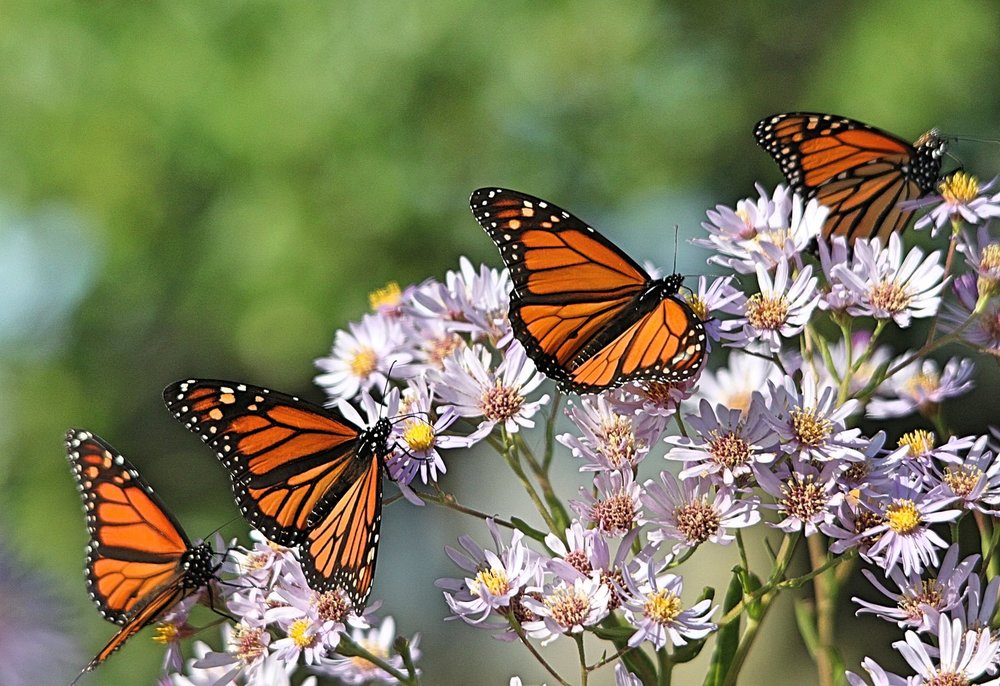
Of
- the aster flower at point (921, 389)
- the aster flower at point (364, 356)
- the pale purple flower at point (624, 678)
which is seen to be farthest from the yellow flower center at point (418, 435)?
the aster flower at point (921, 389)

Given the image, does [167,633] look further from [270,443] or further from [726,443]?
[726,443]

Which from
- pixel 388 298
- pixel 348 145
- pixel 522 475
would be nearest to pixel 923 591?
pixel 522 475

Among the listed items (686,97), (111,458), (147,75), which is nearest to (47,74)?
(147,75)

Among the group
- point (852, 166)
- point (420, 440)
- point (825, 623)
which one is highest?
point (852, 166)

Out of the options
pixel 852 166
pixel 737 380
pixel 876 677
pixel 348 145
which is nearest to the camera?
pixel 876 677

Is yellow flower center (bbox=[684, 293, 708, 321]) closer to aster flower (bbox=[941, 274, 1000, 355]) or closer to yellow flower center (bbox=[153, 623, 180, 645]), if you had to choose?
aster flower (bbox=[941, 274, 1000, 355])

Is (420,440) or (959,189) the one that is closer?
(420,440)

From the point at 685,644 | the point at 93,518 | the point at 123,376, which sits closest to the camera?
the point at 685,644

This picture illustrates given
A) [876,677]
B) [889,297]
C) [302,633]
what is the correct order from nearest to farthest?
1. [876,677]
2. [302,633]
3. [889,297]

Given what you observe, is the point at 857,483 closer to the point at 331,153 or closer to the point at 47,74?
the point at 331,153
